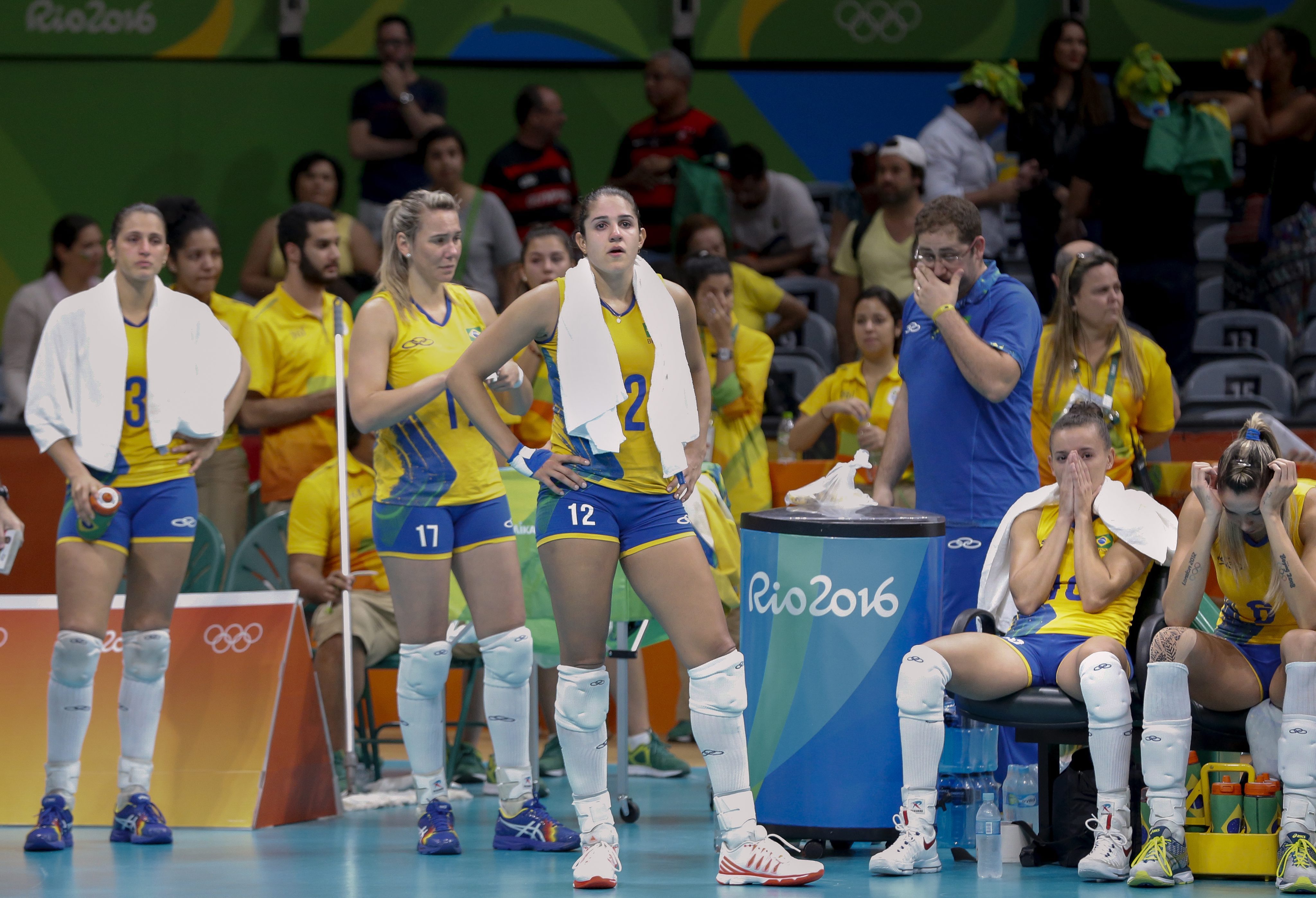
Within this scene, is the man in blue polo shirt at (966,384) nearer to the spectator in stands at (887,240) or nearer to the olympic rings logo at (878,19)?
the spectator in stands at (887,240)

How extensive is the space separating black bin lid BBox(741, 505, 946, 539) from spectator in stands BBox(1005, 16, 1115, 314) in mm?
4290

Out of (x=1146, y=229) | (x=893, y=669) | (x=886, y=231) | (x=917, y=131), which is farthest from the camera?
(x=917, y=131)

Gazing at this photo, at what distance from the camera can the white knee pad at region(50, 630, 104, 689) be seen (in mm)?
5441

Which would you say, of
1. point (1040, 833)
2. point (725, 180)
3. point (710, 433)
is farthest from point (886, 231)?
point (1040, 833)

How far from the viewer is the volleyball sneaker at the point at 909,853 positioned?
4.66 m

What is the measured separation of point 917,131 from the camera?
35.3ft

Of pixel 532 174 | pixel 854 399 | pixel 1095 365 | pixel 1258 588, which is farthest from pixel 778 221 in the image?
pixel 1258 588

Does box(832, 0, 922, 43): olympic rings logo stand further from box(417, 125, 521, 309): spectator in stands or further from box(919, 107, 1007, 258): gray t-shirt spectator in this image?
box(417, 125, 521, 309): spectator in stands

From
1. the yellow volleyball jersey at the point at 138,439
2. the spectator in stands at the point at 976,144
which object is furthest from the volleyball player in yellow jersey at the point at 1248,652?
the spectator in stands at the point at 976,144

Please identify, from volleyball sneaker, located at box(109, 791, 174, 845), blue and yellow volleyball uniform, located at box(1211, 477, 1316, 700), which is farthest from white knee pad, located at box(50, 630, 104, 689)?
blue and yellow volleyball uniform, located at box(1211, 477, 1316, 700)

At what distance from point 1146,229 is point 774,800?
508cm

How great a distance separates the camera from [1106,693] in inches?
182

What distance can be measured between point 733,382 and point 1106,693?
116 inches

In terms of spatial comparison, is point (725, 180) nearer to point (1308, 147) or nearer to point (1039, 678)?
point (1308, 147)
